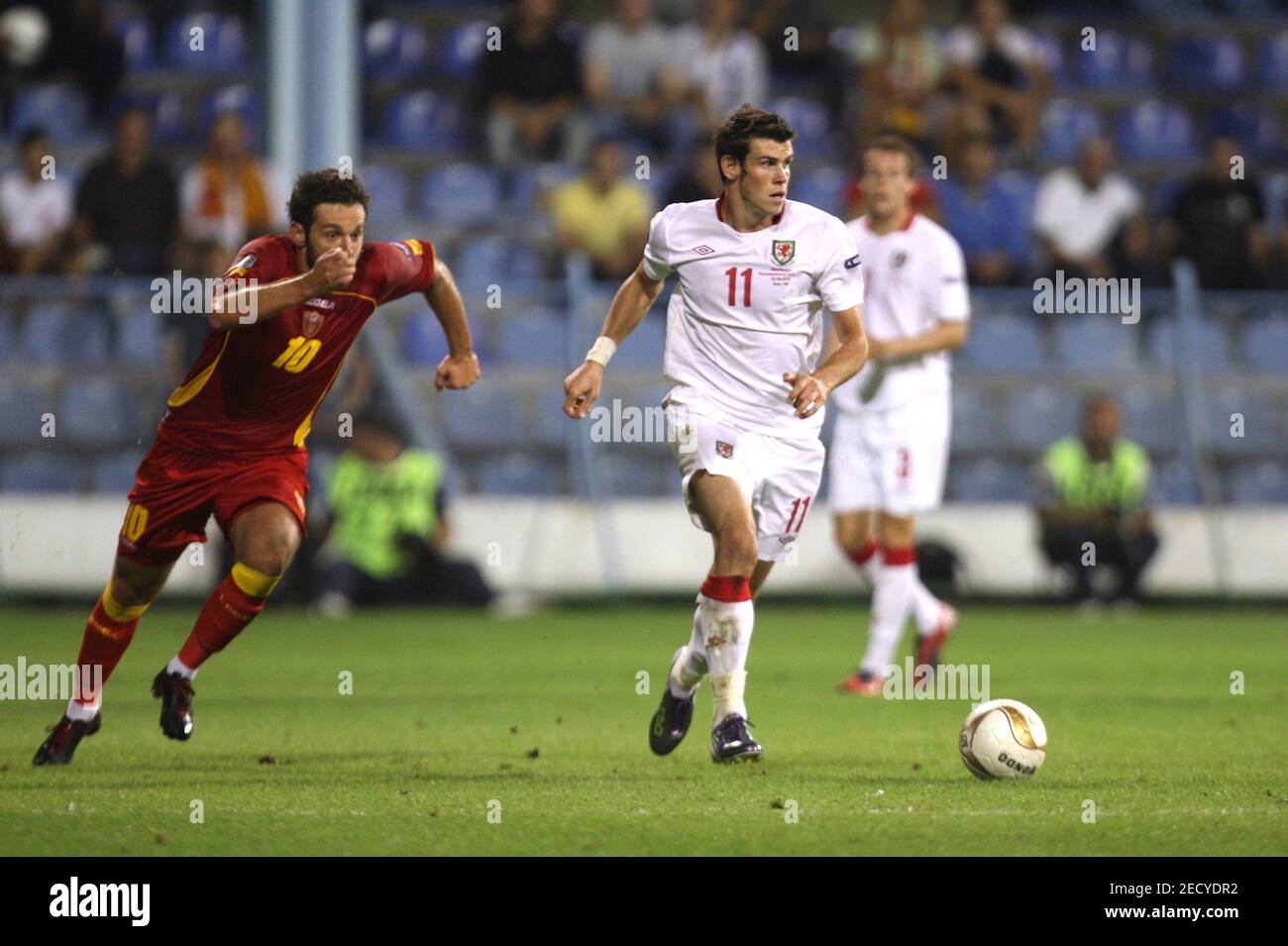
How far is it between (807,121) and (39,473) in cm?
754

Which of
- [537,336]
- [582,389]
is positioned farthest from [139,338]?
[582,389]

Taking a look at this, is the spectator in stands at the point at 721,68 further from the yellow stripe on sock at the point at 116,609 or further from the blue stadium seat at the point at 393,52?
the yellow stripe on sock at the point at 116,609

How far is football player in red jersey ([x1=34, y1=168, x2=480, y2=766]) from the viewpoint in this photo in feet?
23.1

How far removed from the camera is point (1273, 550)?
1534 centimetres

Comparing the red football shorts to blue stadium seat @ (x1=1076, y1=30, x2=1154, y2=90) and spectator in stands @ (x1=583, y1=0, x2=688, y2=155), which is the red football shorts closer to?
spectator in stands @ (x1=583, y1=0, x2=688, y2=155)

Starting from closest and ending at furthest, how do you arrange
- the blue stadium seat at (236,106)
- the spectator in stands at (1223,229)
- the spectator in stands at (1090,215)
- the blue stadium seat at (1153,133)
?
the spectator in stands at (1223,229)
the spectator in stands at (1090,215)
the blue stadium seat at (236,106)
the blue stadium seat at (1153,133)

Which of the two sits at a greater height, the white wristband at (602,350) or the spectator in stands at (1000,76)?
the spectator in stands at (1000,76)

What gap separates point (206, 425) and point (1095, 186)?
1111cm

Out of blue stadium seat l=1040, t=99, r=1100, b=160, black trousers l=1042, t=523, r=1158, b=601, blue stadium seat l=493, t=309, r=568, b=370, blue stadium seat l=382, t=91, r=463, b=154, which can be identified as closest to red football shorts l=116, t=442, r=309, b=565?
blue stadium seat l=493, t=309, r=568, b=370

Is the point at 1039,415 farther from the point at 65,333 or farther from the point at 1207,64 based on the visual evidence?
the point at 65,333

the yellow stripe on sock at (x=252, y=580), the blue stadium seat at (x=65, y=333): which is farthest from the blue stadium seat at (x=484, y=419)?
the yellow stripe on sock at (x=252, y=580)

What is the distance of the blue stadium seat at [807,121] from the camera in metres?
18.1

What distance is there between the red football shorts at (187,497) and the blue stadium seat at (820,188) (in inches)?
398
